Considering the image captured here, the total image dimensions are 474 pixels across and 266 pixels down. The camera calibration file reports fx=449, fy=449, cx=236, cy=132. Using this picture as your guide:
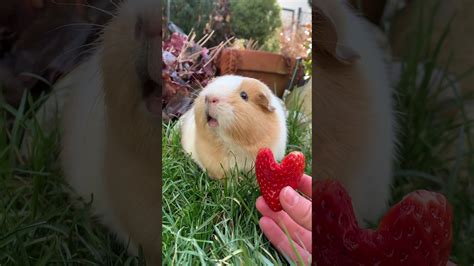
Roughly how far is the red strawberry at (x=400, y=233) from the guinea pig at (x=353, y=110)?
0.02m

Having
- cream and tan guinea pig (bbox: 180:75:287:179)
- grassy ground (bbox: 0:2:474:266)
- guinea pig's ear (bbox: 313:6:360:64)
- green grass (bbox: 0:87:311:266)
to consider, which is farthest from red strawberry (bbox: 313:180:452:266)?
cream and tan guinea pig (bbox: 180:75:287:179)

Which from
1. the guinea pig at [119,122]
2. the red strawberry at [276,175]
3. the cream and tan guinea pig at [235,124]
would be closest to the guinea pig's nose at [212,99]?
the cream and tan guinea pig at [235,124]

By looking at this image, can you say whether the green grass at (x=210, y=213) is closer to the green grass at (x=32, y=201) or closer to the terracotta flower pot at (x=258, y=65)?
the terracotta flower pot at (x=258, y=65)

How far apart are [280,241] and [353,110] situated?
323mm

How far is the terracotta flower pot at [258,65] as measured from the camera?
2.90 ft

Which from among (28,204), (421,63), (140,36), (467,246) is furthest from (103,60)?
(467,246)

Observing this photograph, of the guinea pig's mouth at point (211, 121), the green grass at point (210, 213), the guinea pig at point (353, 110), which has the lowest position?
the green grass at point (210, 213)

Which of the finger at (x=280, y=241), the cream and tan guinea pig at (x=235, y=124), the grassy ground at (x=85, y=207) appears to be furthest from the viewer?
the cream and tan guinea pig at (x=235, y=124)

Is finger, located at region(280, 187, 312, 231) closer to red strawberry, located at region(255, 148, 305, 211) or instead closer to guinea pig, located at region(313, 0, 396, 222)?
red strawberry, located at region(255, 148, 305, 211)

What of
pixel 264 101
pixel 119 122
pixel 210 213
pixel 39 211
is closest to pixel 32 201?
pixel 39 211

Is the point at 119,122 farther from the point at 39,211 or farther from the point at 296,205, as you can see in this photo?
the point at 296,205

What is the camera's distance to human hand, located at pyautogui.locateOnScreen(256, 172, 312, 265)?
711 millimetres

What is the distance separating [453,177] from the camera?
494 millimetres

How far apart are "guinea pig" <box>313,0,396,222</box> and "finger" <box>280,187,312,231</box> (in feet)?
0.79
